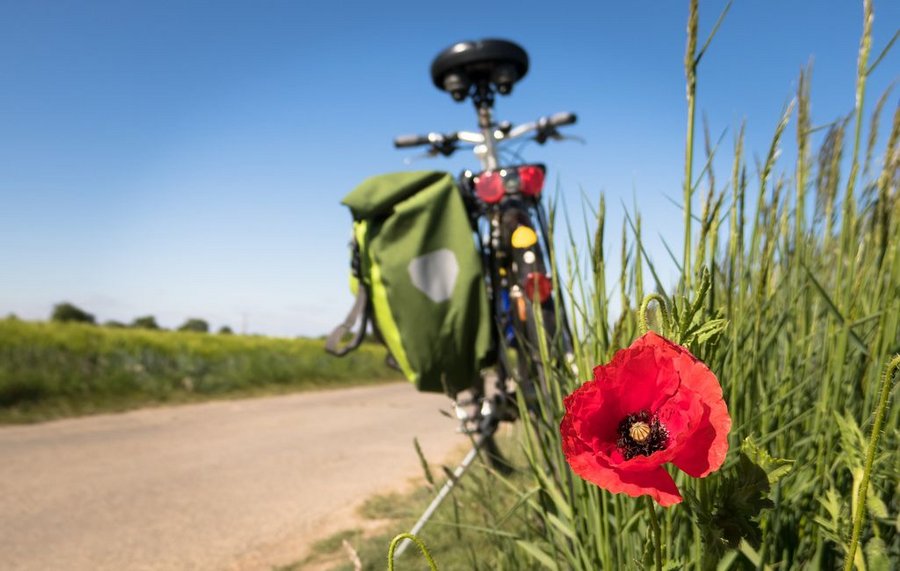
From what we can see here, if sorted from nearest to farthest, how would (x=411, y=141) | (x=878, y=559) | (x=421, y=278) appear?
(x=878, y=559) < (x=421, y=278) < (x=411, y=141)

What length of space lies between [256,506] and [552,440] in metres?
2.69

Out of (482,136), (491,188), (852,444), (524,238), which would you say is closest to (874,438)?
(852,444)

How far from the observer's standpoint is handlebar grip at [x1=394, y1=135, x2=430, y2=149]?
3.31m

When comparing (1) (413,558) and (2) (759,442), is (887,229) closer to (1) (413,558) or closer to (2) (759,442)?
(2) (759,442)

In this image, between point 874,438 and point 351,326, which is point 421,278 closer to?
point 351,326

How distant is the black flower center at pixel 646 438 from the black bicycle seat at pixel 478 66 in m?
2.63

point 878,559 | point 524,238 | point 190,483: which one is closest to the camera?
point 878,559

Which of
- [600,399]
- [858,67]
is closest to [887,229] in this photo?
[858,67]

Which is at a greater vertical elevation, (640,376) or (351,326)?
(640,376)

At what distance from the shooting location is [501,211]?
8.60 feet

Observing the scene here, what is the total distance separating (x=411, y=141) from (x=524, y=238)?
1.11m

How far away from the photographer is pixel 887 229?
1186 mm

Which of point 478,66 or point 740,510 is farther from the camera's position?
point 478,66

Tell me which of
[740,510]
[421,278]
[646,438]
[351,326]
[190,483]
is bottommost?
[190,483]
